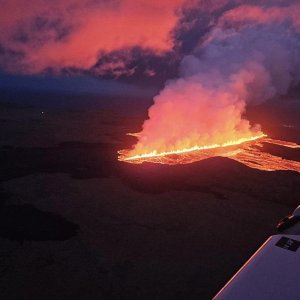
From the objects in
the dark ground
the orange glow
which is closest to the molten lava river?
the orange glow

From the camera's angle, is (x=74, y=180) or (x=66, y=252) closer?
(x=66, y=252)

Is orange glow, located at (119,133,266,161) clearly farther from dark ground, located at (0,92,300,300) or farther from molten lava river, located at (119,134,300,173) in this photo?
dark ground, located at (0,92,300,300)

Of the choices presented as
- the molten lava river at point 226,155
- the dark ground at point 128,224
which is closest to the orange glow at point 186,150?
the molten lava river at point 226,155

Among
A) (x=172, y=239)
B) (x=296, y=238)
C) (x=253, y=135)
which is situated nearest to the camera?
(x=296, y=238)

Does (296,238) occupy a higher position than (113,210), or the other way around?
(296,238)

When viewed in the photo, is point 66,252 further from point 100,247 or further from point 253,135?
point 253,135

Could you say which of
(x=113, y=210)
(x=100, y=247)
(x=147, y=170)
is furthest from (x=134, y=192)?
(x=100, y=247)
